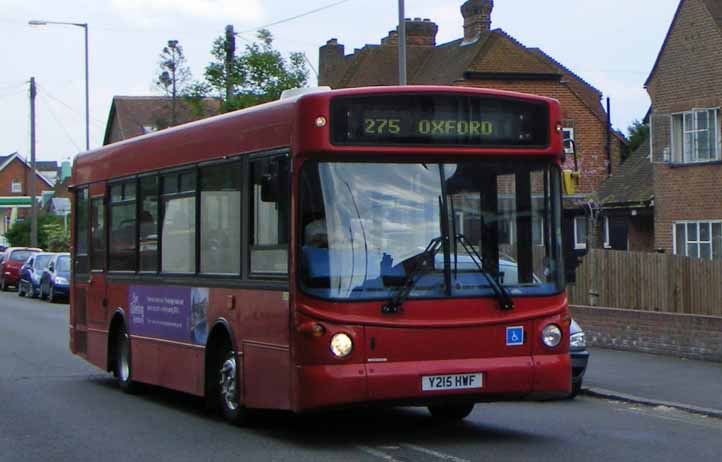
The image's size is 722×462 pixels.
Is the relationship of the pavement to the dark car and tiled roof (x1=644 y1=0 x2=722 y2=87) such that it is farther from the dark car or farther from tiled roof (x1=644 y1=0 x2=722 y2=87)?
tiled roof (x1=644 y1=0 x2=722 y2=87)

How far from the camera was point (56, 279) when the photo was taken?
42531 mm

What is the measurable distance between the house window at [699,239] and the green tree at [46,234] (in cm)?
3751

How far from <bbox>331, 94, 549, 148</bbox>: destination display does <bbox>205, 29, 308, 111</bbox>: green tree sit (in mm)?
30173

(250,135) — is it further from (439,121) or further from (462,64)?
(462,64)

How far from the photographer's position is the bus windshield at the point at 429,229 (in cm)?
1040

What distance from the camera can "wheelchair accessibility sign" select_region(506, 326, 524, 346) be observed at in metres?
10.8

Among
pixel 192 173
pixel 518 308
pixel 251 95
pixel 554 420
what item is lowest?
pixel 554 420

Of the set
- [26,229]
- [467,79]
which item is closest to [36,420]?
[467,79]

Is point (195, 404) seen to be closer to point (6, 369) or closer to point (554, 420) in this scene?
point (554, 420)

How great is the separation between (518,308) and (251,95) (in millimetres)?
31183

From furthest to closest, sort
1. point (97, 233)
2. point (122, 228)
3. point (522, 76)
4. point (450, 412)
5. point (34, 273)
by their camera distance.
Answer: point (522, 76) → point (34, 273) → point (97, 233) → point (122, 228) → point (450, 412)

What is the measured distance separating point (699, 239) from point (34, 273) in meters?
23.8

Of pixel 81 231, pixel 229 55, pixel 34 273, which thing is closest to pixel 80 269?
pixel 81 231

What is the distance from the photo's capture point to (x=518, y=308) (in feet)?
35.6
